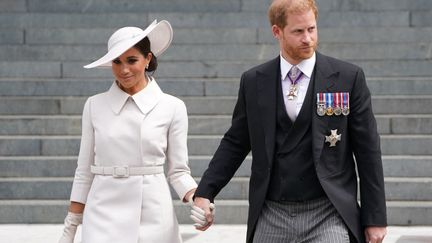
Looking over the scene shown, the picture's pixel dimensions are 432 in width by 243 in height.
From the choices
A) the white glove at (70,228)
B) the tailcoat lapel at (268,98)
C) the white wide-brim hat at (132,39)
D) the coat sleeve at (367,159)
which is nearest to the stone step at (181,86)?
the white wide-brim hat at (132,39)

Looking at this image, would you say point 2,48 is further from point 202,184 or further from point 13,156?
point 202,184

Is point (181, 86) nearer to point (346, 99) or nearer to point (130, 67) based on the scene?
point (130, 67)

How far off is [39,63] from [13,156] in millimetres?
2006

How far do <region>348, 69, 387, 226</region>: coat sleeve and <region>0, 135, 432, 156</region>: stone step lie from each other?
16.9 ft

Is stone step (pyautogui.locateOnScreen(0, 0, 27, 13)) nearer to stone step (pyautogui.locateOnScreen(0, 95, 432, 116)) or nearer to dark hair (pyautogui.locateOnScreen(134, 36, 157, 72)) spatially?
stone step (pyautogui.locateOnScreen(0, 95, 432, 116))

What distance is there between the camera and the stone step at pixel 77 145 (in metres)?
9.50

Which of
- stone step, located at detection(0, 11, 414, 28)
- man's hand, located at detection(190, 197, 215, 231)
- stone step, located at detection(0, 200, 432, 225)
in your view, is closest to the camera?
man's hand, located at detection(190, 197, 215, 231)

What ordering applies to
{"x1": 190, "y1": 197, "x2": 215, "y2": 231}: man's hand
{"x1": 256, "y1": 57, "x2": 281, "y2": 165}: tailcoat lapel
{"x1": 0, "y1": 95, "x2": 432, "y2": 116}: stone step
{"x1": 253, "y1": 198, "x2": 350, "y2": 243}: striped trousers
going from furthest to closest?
{"x1": 0, "y1": 95, "x2": 432, "y2": 116}: stone step, {"x1": 190, "y1": 197, "x2": 215, "y2": 231}: man's hand, {"x1": 256, "y1": 57, "x2": 281, "y2": 165}: tailcoat lapel, {"x1": 253, "y1": 198, "x2": 350, "y2": 243}: striped trousers

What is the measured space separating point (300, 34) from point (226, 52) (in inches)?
287

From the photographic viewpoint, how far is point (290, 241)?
4.38 meters

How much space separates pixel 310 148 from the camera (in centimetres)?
438

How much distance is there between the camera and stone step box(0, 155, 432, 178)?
919 centimetres

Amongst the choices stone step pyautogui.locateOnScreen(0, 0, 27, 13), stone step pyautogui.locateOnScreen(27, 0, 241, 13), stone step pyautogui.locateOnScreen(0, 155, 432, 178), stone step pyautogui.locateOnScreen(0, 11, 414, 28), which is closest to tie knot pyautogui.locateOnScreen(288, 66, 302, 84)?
stone step pyautogui.locateOnScreen(0, 155, 432, 178)

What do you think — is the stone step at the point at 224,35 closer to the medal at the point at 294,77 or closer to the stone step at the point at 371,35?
the stone step at the point at 371,35
